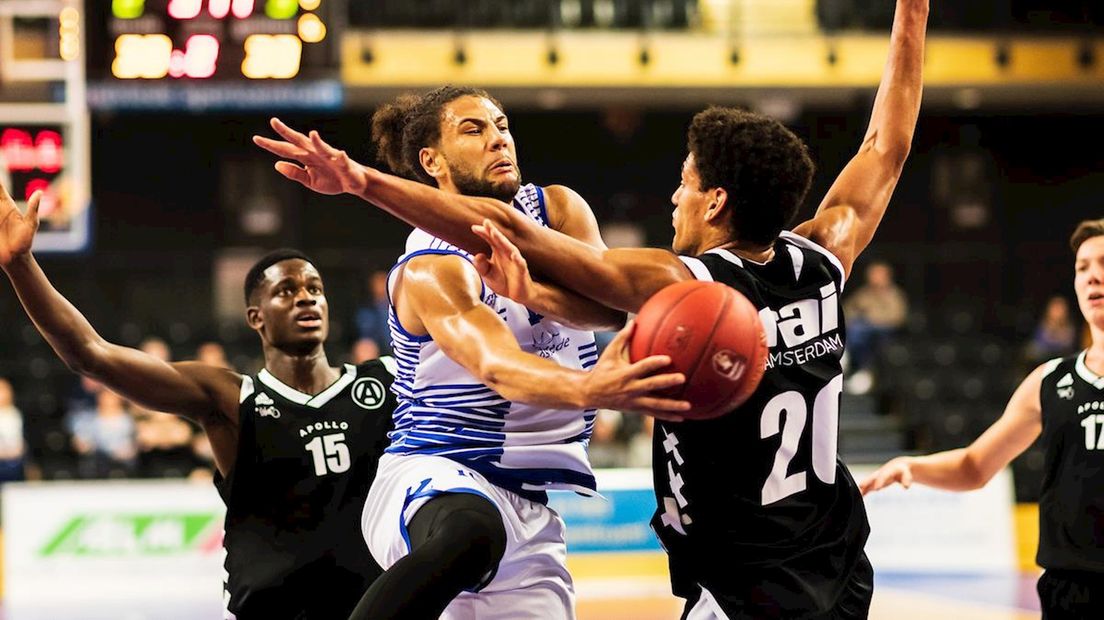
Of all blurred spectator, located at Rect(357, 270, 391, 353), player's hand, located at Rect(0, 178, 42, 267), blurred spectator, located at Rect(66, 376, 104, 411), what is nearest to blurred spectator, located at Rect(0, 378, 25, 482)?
blurred spectator, located at Rect(66, 376, 104, 411)

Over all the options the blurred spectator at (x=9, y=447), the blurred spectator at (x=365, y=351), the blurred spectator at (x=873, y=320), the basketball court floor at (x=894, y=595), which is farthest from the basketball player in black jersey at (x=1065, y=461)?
the blurred spectator at (x=873, y=320)

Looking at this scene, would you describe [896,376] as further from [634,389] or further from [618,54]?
[634,389]

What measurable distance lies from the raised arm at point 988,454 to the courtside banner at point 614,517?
6.12m

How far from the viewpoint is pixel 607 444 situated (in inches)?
496

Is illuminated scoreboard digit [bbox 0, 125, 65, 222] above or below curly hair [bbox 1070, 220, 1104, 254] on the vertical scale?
above

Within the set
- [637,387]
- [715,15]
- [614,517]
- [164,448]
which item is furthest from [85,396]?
[637,387]

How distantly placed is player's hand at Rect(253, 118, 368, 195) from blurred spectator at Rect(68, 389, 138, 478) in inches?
362

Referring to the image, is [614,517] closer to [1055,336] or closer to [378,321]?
[378,321]

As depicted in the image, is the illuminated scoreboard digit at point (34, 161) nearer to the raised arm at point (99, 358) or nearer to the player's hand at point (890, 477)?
the raised arm at point (99, 358)

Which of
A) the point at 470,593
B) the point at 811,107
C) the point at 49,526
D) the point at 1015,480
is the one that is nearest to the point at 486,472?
the point at 470,593

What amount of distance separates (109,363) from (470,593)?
1.32 m

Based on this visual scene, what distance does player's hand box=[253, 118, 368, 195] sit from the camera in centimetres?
303

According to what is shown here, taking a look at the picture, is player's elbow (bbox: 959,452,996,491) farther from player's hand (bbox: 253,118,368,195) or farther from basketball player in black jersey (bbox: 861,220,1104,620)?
player's hand (bbox: 253,118,368,195)

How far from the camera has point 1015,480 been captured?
42.4 ft
